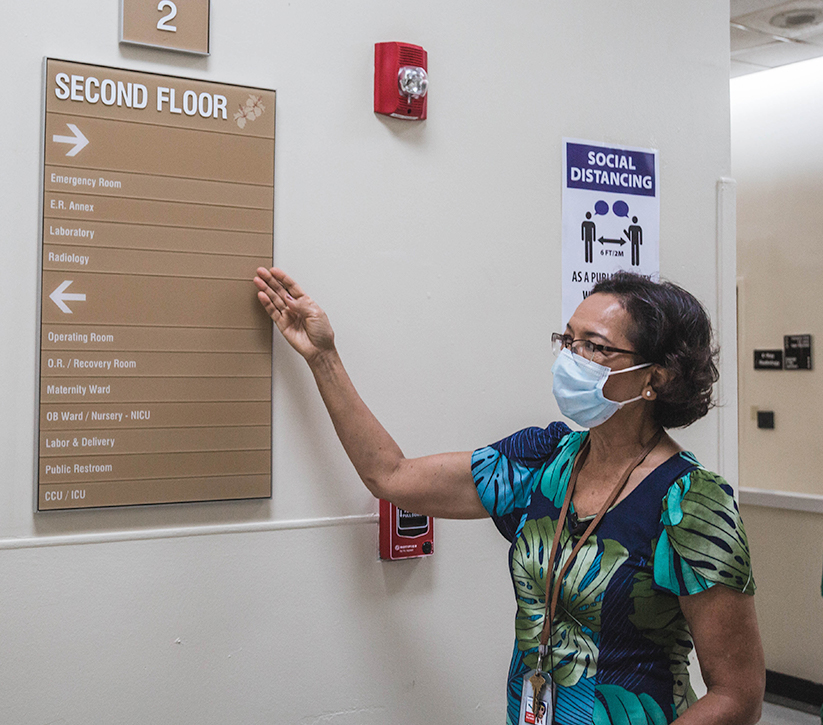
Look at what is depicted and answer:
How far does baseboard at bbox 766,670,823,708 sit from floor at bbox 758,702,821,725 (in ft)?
0.23

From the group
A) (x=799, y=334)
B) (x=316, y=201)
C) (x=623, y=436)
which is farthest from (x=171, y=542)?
(x=799, y=334)

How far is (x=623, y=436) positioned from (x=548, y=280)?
2.19ft

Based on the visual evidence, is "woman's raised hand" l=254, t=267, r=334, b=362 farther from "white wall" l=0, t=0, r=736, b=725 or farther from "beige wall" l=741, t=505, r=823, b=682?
"beige wall" l=741, t=505, r=823, b=682

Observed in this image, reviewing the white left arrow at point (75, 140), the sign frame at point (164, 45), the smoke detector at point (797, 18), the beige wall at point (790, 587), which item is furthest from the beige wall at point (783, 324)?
the white left arrow at point (75, 140)

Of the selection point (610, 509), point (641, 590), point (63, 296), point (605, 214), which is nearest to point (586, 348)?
point (610, 509)

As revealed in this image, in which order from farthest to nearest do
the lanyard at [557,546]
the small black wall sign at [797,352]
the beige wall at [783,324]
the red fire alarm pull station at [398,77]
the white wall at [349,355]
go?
the small black wall sign at [797,352] → the beige wall at [783,324] → the red fire alarm pull station at [398,77] → the white wall at [349,355] → the lanyard at [557,546]

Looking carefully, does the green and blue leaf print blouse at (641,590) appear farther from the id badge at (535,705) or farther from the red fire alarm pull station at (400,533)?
the red fire alarm pull station at (400,533)

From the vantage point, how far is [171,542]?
1.66 metres

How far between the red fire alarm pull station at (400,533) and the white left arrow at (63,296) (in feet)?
2.55

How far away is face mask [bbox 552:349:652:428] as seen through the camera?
1.48 meters

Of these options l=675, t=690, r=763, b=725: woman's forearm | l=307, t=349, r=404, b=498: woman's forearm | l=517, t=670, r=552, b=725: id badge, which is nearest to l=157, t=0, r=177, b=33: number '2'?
l=307, t=349, r=404, b=498: woman's forearm

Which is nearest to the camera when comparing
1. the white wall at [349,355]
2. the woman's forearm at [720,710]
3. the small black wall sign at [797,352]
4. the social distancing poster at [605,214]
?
the woman's forearm at [720,710]

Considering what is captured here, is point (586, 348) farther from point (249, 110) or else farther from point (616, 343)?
point (249, 110)

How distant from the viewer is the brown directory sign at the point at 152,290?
5.14 ft
